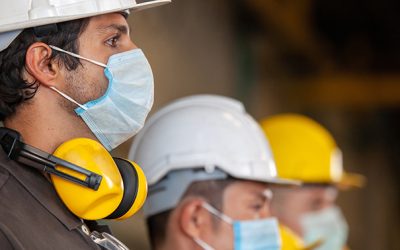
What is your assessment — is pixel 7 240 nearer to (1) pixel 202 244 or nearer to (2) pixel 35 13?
(2) pixel 35 13

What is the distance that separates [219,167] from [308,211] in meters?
1.96

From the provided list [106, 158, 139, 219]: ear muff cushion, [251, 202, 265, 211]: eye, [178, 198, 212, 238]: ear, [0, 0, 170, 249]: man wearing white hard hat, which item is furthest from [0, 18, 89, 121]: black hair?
[251, 202, 265, 211]: eye

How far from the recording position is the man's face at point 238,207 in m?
3.75

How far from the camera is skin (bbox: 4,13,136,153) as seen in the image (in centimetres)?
285

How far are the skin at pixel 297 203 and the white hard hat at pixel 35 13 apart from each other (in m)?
2.72

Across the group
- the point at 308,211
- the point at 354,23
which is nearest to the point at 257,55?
the point at 354,23

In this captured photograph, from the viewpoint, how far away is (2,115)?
2902 millimetres

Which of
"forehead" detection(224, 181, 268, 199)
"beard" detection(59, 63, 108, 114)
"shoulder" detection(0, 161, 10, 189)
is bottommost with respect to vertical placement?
"forehead" detection(224, 181, 268, 199)

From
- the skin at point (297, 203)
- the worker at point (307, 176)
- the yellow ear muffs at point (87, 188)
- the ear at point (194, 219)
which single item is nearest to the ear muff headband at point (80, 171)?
the yellow ear muffs at point (87, 188)

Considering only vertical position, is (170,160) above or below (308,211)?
above

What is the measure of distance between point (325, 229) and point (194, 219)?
238cm

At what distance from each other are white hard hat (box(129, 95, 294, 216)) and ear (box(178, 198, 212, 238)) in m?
0.07

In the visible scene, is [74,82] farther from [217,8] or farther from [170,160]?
[217,8]

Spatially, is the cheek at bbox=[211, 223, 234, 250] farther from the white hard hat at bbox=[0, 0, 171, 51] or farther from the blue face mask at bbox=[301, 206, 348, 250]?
the blue face mask at bbox=[301, 206, 348, 250]
